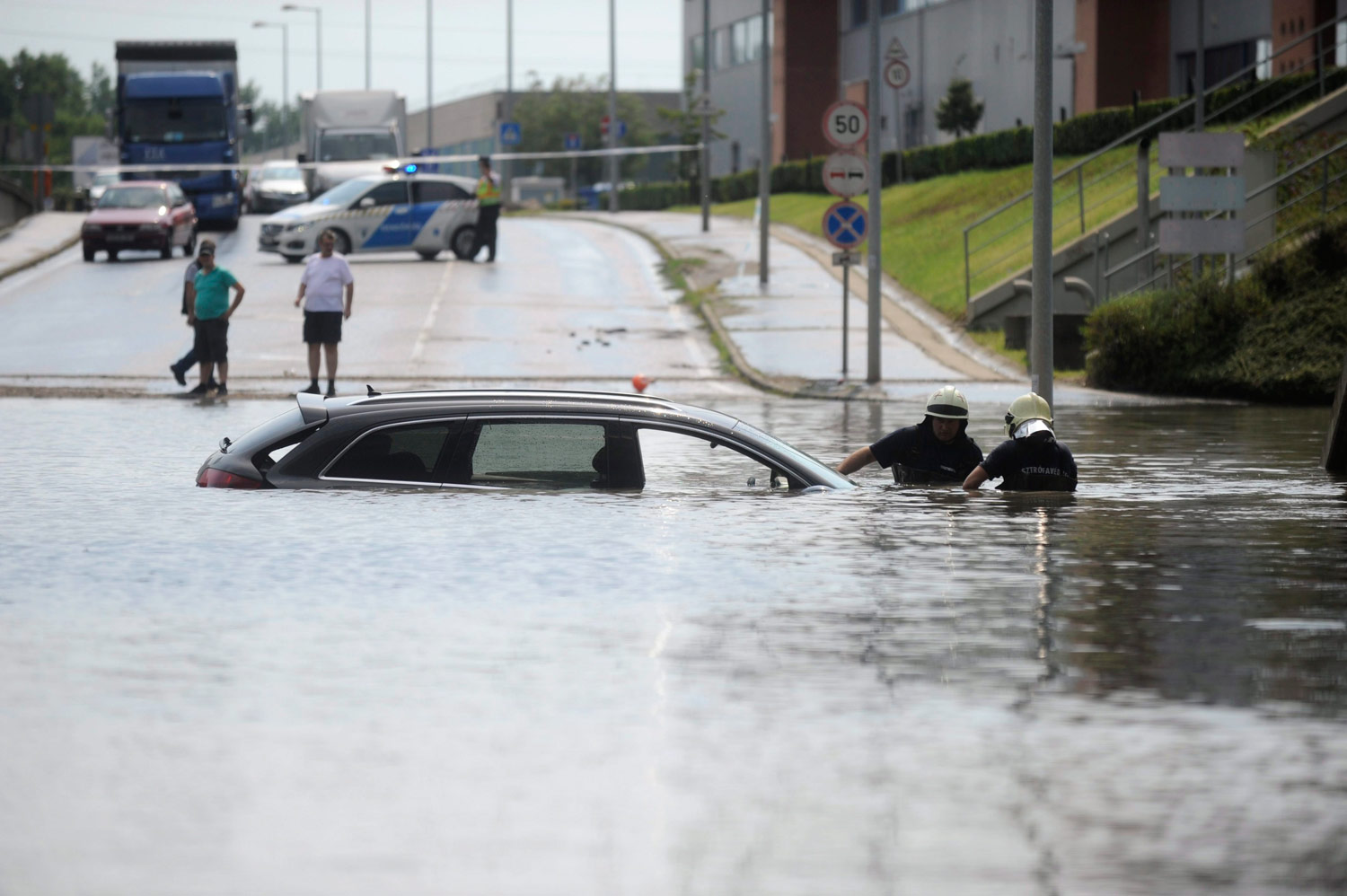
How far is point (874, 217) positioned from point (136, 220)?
69.4ft

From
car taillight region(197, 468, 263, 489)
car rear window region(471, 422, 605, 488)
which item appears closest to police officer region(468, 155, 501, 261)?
car taillight region(197, 468, 263, 489)

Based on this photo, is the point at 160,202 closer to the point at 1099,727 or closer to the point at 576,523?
the point at 576,523

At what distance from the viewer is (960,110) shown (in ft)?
173

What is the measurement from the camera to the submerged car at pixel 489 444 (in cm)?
977

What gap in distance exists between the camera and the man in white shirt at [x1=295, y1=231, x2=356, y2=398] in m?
23.8

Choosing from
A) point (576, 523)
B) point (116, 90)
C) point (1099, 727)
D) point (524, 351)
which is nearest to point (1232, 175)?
point (524, 351)

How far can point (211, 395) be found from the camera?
2378 cm

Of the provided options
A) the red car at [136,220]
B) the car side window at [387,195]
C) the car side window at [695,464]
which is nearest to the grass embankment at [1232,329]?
the car side window at [695,464]

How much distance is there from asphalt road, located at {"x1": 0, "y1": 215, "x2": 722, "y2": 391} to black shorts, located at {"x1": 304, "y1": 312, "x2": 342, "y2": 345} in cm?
126

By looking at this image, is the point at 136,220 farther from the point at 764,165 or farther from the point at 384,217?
the point at 764,165

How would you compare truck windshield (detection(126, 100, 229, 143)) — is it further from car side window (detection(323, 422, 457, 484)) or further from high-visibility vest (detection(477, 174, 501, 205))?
car side window (detection(323, 422, 457, 484))

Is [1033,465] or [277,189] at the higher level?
[277,189]

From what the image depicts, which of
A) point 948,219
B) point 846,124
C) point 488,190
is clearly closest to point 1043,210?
point 846,124

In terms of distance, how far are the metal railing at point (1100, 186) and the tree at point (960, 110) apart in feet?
36.6
